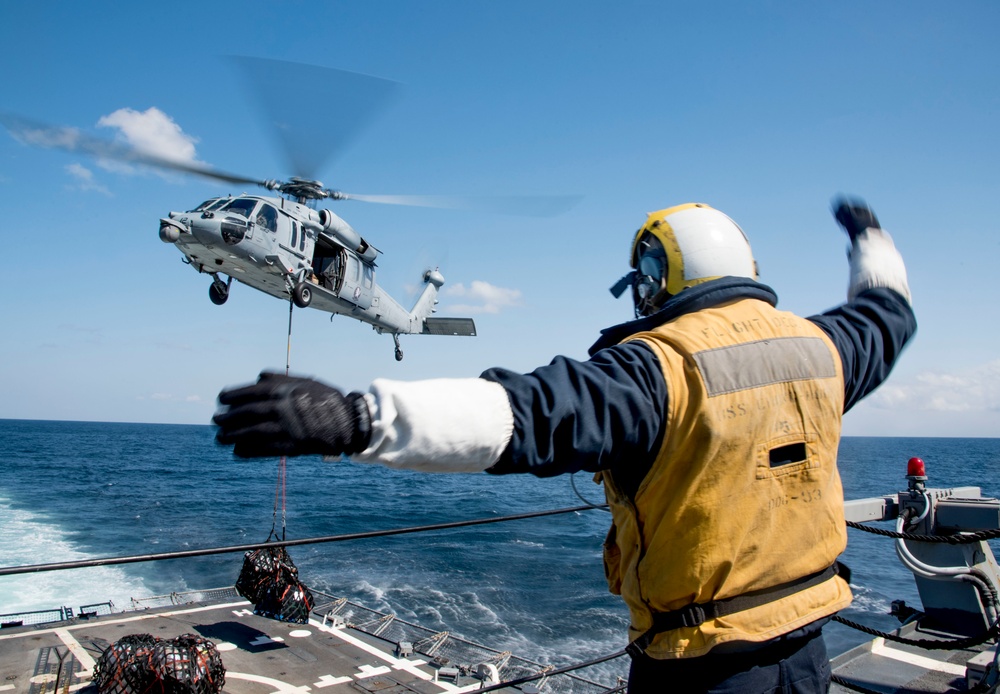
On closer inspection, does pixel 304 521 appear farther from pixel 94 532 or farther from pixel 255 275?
pixel 255 275

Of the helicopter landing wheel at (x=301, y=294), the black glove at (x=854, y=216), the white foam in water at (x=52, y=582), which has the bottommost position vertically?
the white foam in water at (x=52, y=582)

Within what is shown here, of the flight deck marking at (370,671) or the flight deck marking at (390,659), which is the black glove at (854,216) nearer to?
the flight deck marking at (390,659)

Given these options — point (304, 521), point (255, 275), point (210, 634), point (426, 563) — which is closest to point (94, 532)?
point (304, 521)

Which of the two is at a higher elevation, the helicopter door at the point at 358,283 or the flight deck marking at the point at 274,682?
the helicopter door at the point at 358,283

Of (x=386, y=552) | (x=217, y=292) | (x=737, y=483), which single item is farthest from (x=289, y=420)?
(x=386, y=552)

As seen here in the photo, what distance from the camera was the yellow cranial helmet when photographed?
2.06 metres

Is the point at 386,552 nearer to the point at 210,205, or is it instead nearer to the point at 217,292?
the point at 217,292

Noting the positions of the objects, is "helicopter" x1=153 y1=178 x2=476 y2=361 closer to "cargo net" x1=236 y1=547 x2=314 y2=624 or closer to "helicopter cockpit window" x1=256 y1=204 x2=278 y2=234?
"helicopter cockpit window" x1=256 y1=204 x2=278 y2=234

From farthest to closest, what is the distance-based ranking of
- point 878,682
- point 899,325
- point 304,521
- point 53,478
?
point 53,478
point 304,521
point 878,682
point 899,325

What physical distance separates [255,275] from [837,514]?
15552 millimetres

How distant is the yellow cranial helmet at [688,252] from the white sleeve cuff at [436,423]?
3.21ft

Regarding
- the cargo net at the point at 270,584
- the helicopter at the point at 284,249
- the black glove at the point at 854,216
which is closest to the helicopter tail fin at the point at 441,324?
the helicopter at the point at 284,249

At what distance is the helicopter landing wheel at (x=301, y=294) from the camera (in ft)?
51.7

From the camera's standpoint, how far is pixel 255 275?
51.6 feet
